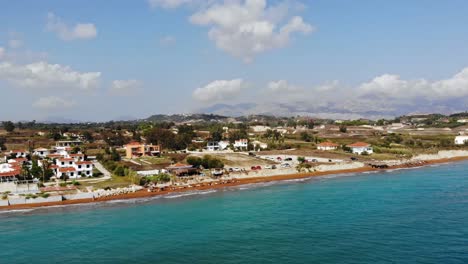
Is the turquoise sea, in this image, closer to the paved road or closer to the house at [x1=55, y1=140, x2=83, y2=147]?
the paved road

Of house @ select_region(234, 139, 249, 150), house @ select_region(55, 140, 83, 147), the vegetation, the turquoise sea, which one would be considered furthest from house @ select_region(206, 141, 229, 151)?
the turquoise sea

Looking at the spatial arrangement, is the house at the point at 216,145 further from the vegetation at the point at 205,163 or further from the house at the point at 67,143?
the house at the point at 67,143

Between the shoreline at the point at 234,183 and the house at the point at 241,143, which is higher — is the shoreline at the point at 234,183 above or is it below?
below

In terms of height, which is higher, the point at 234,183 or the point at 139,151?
the point at 139,151

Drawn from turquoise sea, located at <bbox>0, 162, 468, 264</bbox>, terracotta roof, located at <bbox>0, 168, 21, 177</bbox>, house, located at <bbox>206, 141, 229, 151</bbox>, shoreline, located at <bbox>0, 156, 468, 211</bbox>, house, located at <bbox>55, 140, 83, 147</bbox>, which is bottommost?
turquoise sea, located at <bbox>0, 162, 468, 264</bbox>

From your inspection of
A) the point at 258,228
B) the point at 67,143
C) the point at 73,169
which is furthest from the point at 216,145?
the point at 258,228

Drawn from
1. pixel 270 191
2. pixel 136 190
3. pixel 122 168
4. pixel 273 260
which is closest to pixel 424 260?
pixel 273 260

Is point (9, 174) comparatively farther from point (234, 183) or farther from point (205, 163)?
point (234, 183)

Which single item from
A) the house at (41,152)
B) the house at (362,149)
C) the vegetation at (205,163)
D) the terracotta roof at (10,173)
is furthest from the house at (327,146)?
the terracotta roof at (10,173)

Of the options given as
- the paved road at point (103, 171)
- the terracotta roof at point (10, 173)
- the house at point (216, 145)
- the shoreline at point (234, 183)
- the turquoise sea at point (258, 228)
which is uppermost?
the house at point (216, 145)
